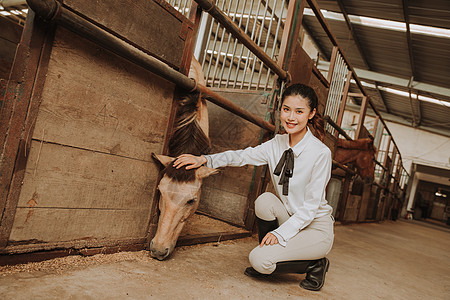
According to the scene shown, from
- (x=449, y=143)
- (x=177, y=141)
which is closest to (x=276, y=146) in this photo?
(x=177, y=141)

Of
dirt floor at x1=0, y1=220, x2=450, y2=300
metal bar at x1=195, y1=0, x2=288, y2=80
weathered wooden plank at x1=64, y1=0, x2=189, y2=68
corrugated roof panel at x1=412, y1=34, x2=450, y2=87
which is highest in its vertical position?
corrugated roof panel at x1=412, y1=34, x2=450, y2=87

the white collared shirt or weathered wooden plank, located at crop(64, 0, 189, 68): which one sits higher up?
weathered wooden plank, located at crop(64, 0, 189, 68)

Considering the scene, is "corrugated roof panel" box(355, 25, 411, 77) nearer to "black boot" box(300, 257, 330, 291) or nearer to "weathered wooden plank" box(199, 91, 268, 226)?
"weathered wooden plank" box(199, 91, 268, 226)

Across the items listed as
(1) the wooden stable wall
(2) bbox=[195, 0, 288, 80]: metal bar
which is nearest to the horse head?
(2) bbox=[195, 0, 288, 80]: metal bar

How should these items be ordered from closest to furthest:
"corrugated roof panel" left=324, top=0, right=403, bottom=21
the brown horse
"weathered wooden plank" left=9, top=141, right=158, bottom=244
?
"weathered wooden plank" left=9, top=141, right=158, bottom=244, the brown horse, "corrugated roof panel" left=324, top=0, right=403, bottom=21

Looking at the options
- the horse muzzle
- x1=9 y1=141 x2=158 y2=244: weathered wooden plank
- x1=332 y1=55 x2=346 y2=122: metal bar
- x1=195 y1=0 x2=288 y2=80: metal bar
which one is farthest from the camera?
x1=332 y1=55 x2=346 y2=122: metal bar

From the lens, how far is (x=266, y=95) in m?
3.12

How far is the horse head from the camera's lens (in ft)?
5.29

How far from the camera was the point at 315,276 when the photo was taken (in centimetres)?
177

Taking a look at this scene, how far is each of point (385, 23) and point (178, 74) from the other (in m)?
7.62

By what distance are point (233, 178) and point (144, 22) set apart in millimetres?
1923

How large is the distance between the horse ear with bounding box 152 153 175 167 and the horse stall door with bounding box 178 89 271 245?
1.24m

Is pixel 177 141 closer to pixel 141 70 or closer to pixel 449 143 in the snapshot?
pixel 141 70

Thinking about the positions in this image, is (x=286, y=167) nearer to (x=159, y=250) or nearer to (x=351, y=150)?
(x=159, y=250)
